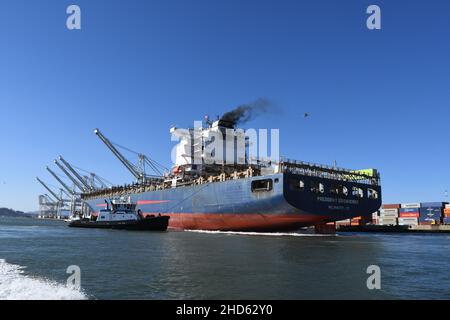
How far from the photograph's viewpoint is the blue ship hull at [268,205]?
37.8m

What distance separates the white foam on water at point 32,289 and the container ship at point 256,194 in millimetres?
25573

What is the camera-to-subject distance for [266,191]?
1503 inches

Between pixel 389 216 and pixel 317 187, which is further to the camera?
pixel 389 216

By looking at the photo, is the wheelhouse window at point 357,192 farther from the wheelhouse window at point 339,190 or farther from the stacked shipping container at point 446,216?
the stacked shipping container at point 446,216

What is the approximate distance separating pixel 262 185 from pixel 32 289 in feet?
93.7

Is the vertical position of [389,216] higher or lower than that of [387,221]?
higher

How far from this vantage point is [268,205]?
38.0 m

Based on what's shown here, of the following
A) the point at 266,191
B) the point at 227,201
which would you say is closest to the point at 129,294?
the point at 266,191

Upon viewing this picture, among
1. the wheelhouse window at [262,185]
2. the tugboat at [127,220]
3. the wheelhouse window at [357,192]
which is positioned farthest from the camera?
the tugboat at [127,220]

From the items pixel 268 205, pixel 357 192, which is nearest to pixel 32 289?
pixel 268 205

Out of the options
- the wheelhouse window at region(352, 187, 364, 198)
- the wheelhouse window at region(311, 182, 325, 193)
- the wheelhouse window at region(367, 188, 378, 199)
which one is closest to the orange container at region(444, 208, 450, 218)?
the wheelhouse window at region(367, 188, 378, 199)

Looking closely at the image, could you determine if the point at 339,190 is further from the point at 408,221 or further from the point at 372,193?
the point at 408,221

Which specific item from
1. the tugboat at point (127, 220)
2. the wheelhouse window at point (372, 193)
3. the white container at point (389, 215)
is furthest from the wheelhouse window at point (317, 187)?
the white container at point (389, 215)
